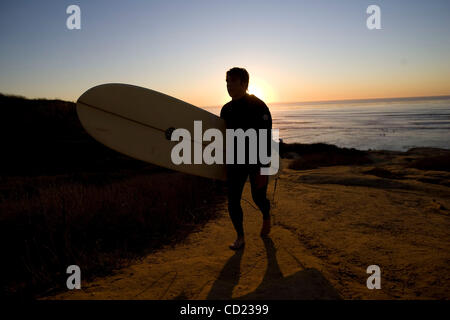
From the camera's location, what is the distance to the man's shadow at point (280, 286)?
6.07 feet

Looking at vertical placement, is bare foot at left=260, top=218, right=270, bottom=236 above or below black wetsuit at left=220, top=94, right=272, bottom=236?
below

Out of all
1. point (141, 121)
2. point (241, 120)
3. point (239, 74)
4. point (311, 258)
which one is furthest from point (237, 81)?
point (311, 258)

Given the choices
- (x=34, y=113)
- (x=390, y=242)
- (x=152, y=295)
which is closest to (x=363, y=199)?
(x=390, y=242)

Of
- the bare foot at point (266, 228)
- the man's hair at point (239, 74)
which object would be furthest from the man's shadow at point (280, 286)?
the man's hair at point (239, 74)

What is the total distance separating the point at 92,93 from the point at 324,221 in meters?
3.52

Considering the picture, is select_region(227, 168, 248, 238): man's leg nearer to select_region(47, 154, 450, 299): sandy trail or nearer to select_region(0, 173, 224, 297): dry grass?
select_region(47, 154, 450, 299): sandy trail

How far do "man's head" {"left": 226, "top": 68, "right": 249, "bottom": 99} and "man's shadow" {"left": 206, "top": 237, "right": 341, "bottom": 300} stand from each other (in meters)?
1.70

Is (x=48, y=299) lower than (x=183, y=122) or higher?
lower

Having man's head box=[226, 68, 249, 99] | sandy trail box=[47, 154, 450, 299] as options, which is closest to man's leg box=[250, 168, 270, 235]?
sandy trail box=[47, 154, 450, 299]

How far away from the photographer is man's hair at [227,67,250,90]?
264 centimetres

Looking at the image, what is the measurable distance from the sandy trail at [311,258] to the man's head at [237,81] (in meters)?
1.66

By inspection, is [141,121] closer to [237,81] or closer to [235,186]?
[237,81]

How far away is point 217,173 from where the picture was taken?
11.6 ft
